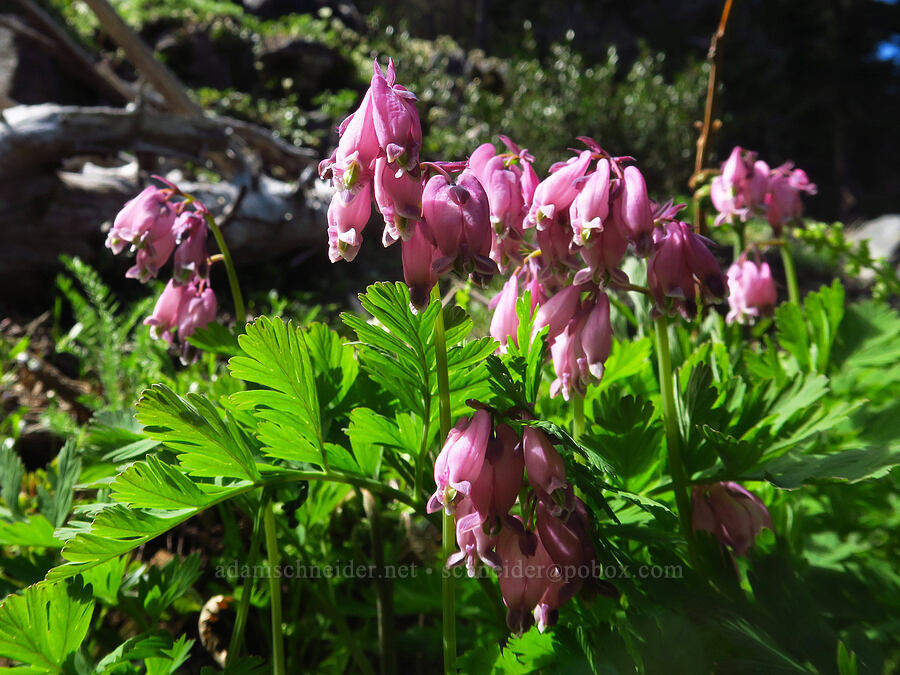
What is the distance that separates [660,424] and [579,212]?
0.47m

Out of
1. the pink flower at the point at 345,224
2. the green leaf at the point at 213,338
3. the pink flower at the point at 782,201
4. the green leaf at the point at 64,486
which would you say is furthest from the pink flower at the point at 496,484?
the pink flower at the point at 782,201

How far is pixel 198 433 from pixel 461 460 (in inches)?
15.2

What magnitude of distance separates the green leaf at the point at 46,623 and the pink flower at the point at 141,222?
756mm

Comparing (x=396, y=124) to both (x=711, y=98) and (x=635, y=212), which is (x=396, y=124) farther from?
(x=711, y=98)

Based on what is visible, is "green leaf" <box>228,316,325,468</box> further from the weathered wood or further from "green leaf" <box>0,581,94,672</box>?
the weathered wood

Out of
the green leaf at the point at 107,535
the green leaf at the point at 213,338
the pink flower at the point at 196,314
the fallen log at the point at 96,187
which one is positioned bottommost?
the fallen log at the point at 96,187

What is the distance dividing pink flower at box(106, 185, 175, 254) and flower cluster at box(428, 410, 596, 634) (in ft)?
3.21

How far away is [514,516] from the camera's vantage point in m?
0.80

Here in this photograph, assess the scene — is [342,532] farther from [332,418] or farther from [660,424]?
[660,424]

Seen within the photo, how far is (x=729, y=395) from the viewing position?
1.16 meters

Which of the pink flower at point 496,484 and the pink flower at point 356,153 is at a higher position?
the pink flower at point 356,153

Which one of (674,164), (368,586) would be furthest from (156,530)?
(674,164)

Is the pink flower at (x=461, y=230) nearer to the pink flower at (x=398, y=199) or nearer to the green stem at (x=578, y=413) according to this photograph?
the pink flower at (x=398, y=199)

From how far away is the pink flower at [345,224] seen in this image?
2.78 feet
